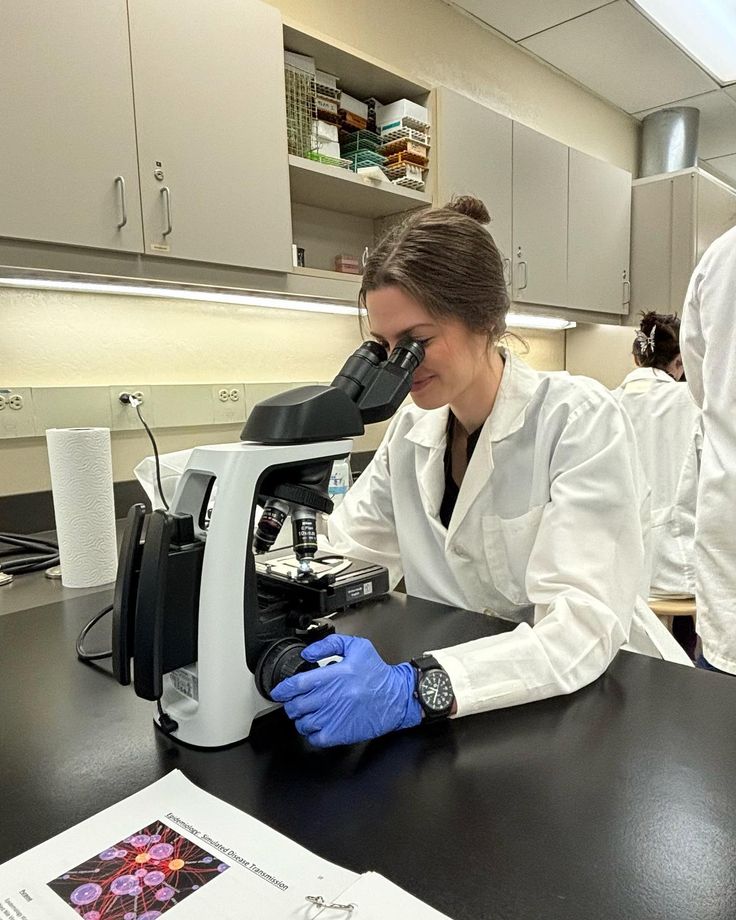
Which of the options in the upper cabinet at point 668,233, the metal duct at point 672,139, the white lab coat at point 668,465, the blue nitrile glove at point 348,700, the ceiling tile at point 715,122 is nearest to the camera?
the blue nitrile glove at point 348,700

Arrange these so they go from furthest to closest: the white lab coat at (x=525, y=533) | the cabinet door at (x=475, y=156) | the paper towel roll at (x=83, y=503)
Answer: the cabinet door at (x=475, y=156) → the paper towel roll at (x=83, y=503) → the white lab coat at (x=525, y=533)

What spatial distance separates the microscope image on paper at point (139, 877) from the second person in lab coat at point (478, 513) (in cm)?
17

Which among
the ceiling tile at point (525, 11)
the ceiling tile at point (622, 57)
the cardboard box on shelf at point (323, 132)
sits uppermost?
the ceiling tile at point (525, 11)

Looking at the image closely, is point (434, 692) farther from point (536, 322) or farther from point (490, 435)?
point (536, 322)

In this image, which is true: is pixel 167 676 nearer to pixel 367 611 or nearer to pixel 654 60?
pixel 367 611

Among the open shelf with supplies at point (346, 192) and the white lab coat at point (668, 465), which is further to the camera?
the white lab coat at point (668, 465)

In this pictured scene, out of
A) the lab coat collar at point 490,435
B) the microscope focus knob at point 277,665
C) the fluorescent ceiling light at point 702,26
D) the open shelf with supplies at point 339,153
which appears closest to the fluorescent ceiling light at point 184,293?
the open shelf with supplies at point 339,153

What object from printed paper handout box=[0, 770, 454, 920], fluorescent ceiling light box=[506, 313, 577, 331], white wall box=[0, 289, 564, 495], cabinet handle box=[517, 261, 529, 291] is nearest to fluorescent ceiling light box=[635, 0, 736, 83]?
cabinet handle box=[517, 261, 529, 291]

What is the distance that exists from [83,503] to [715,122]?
430 centimetres

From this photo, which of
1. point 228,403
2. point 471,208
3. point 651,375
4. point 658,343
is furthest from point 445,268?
point 658,343

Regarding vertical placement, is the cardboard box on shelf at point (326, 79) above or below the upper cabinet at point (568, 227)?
above

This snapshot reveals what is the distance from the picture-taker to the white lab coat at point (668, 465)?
208 centimetres

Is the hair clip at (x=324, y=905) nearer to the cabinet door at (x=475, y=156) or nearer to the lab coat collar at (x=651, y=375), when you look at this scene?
the cabinet door at (x=475, y=156)

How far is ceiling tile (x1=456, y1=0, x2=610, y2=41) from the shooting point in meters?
2.70
